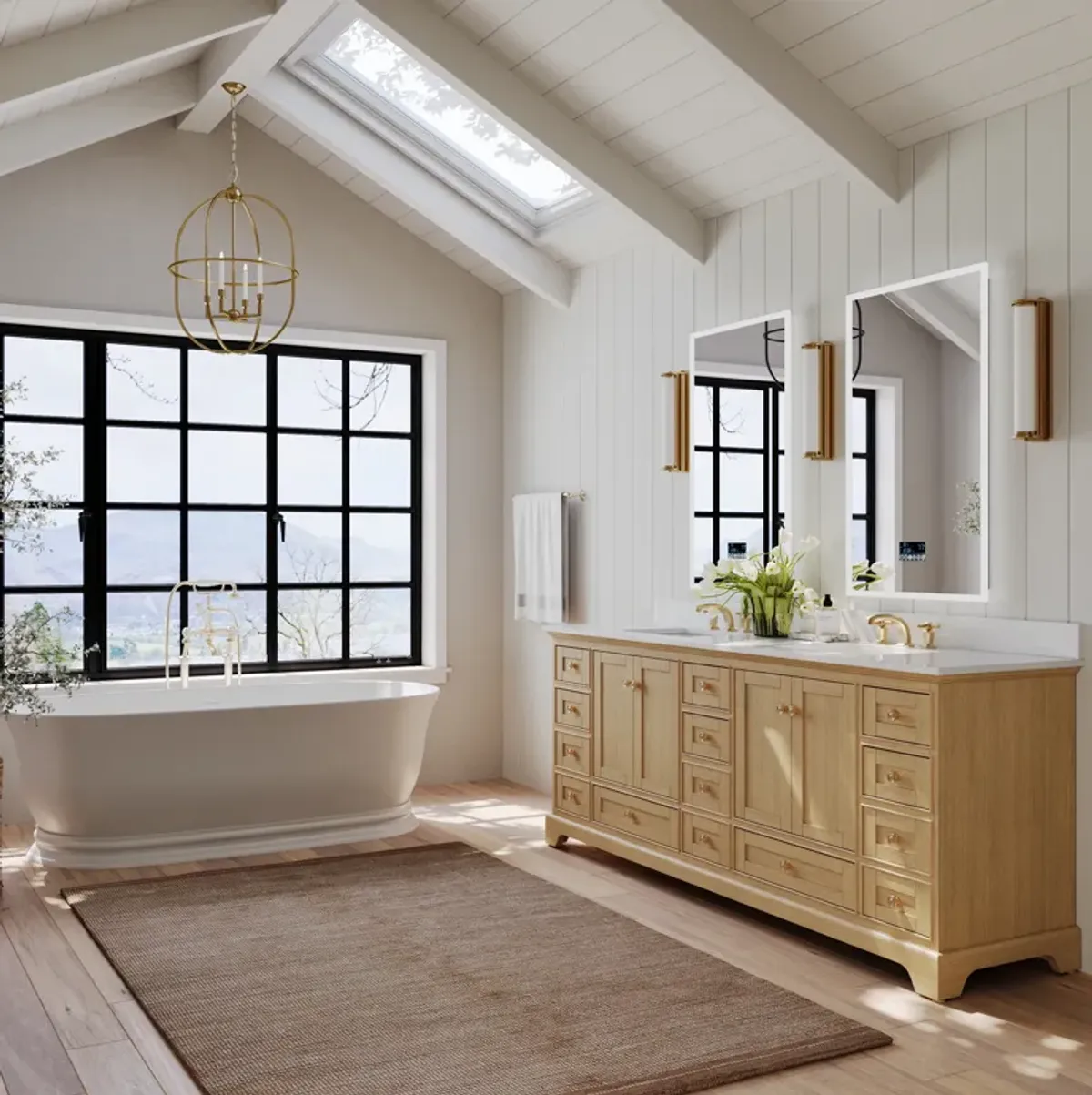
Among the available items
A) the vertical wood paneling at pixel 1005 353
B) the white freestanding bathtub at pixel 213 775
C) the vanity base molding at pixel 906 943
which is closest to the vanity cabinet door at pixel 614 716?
the vanity base molding at pixel 906 943

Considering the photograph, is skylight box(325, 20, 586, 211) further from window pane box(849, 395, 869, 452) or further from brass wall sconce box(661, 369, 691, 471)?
window pane box(849, 395, 869, 452)

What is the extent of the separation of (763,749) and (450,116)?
2965mm

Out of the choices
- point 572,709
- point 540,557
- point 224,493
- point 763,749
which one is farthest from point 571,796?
point 224,493

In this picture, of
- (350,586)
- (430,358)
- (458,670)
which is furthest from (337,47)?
(458,670)

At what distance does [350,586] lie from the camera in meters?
6.46

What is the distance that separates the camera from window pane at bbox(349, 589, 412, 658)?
6508 millimetres

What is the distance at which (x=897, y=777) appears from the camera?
11.7ft

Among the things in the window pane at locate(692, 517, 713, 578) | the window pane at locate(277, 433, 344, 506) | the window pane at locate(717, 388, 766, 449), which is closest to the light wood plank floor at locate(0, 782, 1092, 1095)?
the window pane at locate(692, 517, 713, 578)

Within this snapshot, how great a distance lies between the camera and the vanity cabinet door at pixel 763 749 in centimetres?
397

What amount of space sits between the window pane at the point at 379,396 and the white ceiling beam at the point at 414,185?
86cm

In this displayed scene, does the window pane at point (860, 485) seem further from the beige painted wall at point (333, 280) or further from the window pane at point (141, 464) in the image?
the window pane at point (141, 464)

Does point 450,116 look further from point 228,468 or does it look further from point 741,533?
point 741,533

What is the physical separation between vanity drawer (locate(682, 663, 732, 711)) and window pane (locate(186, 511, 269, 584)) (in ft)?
8.58

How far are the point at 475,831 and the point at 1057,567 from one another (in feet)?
8.92
